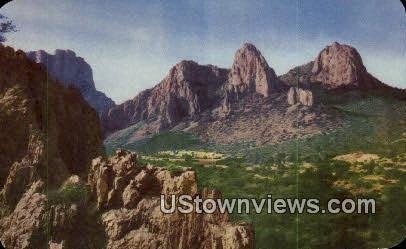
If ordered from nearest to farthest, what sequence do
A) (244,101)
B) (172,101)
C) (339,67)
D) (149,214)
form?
1. (339,67)
2. (149,214)
3. (244,101)
4. (172,101)

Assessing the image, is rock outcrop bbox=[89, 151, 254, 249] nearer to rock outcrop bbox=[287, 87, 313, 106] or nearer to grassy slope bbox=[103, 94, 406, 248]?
grassy slope bbox=[103, 94, 406, 248]

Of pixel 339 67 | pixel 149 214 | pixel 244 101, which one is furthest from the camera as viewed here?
pixel 244 101

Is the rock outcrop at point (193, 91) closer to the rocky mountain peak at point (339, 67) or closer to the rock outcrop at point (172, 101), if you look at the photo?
the rock outcrop at point (172, 101)

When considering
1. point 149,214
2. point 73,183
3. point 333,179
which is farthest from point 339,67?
point 73,183

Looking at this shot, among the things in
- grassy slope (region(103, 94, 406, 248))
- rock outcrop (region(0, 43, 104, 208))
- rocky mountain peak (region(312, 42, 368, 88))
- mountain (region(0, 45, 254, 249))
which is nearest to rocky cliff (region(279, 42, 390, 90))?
rocky mountain peak (region(312, 42, 368, 88))

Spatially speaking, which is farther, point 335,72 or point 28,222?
point 28,222

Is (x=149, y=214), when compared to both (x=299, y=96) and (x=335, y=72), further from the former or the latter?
(x=335, y=72)

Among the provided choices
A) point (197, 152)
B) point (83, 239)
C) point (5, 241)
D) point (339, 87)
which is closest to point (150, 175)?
point (197, 152)

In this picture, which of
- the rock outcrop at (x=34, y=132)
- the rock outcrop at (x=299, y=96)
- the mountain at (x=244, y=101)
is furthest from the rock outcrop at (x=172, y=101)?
the rock outcrop at (x=299, y=96)

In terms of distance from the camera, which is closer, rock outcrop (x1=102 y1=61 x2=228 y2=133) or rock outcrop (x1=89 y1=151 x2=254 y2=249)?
rock outcrop (x1=89 y1=151 x2=254 y2=249)
